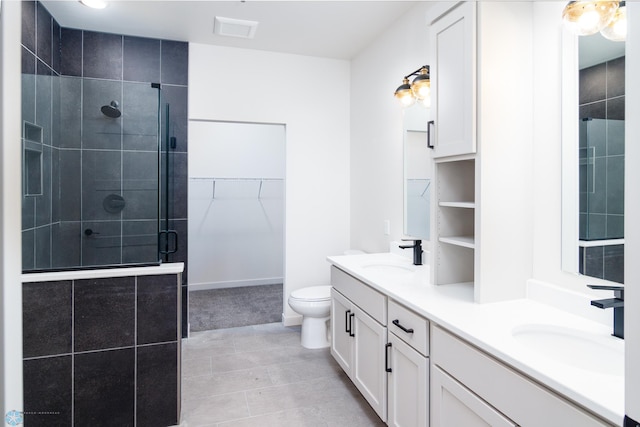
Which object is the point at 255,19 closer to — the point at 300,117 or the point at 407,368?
the point at 300,117

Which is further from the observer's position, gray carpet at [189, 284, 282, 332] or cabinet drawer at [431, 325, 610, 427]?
gray carpet at [189, 284, 282, 332]

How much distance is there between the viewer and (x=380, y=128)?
10.0ft

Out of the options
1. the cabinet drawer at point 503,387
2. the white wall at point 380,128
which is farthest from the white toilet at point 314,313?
the cabinet drawer at point 503,387

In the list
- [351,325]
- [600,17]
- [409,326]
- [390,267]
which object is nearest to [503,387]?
[409,326]

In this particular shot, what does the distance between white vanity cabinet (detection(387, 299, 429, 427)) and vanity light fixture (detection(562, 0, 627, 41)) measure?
1275mm

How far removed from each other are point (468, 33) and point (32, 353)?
2574 millimetres

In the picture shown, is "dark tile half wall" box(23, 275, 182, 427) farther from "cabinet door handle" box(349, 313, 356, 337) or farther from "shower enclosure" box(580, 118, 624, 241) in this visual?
"shower enclosure" box(580, 118, 624, 241)

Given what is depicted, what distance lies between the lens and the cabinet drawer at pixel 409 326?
1503 mm

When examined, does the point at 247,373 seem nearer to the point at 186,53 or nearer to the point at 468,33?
the point at 468,33

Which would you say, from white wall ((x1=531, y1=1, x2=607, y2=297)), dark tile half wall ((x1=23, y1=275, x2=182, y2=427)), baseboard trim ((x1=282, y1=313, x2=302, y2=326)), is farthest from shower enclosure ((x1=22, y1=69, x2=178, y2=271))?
white wall ((x1=531, y1=1, x2=607, y2=297))

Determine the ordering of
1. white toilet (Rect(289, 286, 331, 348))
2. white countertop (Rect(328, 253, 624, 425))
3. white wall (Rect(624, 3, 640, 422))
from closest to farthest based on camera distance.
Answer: white wall (Rect(624, 3, 640, 422)), white countertop (Rect(328, 253, 624, 425)), white toilet (Rect(289, 286, 331, 348))

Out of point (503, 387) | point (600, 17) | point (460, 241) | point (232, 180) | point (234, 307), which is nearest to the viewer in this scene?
point (503, 387)

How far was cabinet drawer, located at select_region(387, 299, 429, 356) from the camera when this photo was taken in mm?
1503

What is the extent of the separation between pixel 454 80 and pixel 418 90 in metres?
0.62
